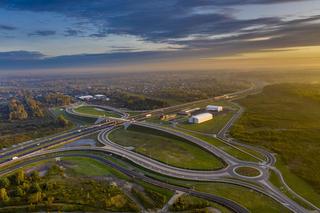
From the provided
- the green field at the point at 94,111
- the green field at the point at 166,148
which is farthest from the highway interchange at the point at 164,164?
the green field at the point at 94,111

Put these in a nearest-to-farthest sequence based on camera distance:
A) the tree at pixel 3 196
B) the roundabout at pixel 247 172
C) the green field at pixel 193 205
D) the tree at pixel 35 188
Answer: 1. the green field at pixel 193 205
2. the tree at pixel 3 196
3. the tree at pixel 35 188
4. the roundabout at pixel 247 172

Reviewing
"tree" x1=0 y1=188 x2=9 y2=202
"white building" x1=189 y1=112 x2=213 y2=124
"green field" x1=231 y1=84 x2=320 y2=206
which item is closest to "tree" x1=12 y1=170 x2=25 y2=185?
"tree" x1=0 y1=188 x2=9 y2=202

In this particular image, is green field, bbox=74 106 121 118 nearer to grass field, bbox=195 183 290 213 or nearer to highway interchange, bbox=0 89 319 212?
highway interchange, bbox=0 89 319 212

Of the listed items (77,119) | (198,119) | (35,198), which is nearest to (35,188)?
(35,198)

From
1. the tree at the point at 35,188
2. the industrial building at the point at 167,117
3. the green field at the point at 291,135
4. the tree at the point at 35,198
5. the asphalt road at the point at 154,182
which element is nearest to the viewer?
the asphalt road at the point at 154,182

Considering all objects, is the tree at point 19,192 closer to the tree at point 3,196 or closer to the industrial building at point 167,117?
the tree at point 3,196

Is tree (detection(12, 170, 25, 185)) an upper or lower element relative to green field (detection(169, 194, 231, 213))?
upper

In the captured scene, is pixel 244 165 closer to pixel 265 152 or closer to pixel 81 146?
pixel 265 152
